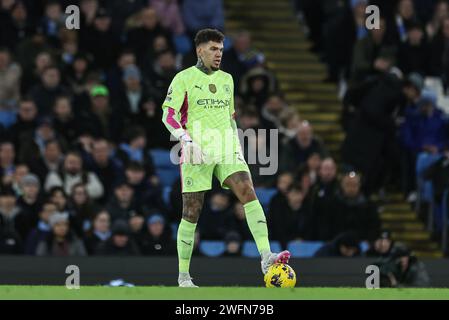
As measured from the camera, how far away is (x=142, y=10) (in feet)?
73.9

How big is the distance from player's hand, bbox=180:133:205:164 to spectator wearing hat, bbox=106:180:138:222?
5.26 meters

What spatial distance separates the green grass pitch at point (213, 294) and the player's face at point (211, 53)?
7.51ft

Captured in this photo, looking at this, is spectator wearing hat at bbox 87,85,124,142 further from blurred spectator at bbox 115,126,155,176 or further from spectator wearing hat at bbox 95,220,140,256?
spectator wearing hat at bbox 95,220,140,256

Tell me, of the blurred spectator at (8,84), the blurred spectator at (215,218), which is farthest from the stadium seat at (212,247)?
the blurred spectator at (8,84)

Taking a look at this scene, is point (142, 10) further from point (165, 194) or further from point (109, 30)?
point (165, 194)

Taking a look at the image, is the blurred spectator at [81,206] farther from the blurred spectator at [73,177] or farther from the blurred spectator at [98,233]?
the blurred spectator at [73,177]

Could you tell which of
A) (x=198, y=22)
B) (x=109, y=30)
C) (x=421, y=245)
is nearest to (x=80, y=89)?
(x=109, y=30)

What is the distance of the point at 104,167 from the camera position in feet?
65.7

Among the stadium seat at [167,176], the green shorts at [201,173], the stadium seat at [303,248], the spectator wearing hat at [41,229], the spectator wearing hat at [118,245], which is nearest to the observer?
the green shorts at [201,173]

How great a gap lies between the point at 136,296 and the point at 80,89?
29.8 feet

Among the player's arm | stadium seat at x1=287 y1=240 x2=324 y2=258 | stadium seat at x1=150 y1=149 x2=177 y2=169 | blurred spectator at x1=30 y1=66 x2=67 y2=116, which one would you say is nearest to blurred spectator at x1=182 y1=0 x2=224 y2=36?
stadium seat at x1=150 y1=149 x2=177 y2=169

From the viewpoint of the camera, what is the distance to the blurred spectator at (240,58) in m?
22.5

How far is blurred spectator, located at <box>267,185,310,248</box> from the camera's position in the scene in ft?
64.2

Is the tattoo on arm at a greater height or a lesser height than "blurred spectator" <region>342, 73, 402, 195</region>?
lesser
